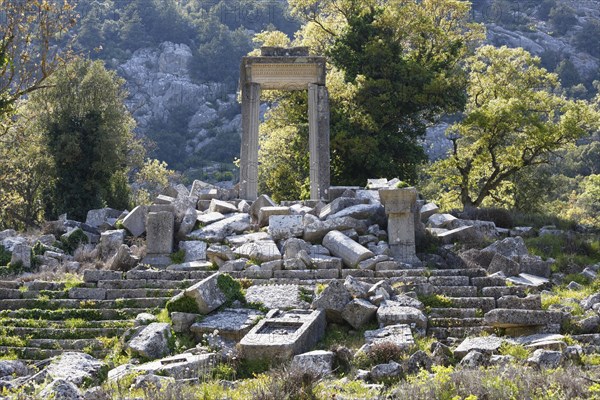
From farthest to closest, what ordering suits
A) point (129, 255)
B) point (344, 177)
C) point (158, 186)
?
point (158, 186) → point (344, 177) → point (129, 255)

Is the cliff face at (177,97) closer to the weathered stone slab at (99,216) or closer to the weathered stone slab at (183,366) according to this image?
the weathered stone slab at (99,216)

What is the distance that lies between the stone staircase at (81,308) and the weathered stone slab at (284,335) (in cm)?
228

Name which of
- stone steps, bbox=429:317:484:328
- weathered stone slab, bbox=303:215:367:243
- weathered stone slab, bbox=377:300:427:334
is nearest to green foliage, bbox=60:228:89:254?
weathered stone slab, bbox=303:215:367:243

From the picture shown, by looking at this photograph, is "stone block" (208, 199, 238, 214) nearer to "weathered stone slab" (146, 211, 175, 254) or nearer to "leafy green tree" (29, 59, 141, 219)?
"weathered stone slab" (146, 211, 175, 254)

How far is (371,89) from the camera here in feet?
95.9

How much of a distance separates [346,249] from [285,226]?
1883 millimetres

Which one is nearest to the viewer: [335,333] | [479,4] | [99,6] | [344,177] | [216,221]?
[335,333]

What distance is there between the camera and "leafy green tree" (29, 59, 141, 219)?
84.3 feet

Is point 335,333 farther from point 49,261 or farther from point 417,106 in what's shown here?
point 417,106

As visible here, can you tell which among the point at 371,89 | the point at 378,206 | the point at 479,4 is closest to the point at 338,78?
the point at 371,89

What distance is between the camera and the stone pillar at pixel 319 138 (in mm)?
25094

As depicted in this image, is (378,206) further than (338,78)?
No

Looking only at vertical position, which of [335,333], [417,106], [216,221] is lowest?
[335,333]

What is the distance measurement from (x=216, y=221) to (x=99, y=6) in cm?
6873
